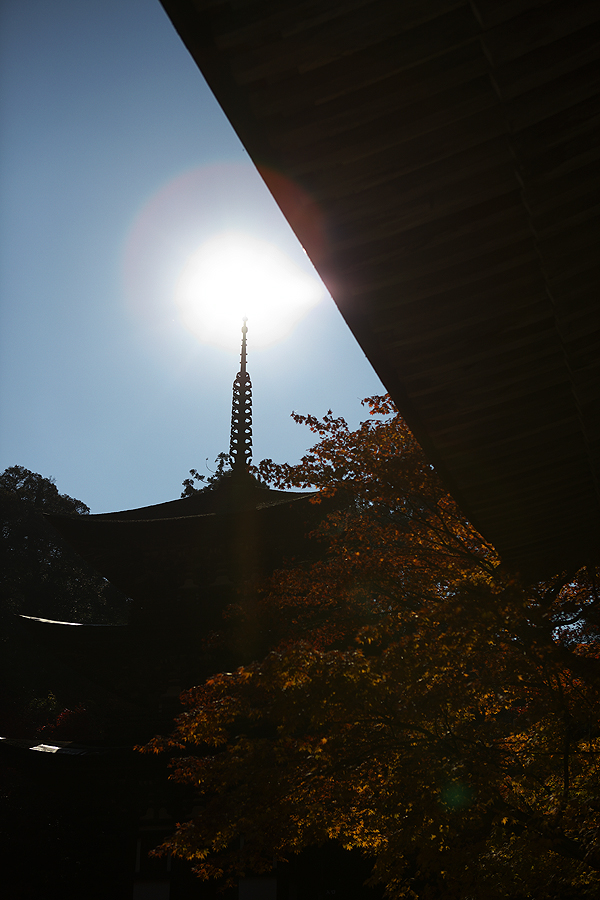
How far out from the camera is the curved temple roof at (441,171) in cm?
134

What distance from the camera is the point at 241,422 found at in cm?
1691

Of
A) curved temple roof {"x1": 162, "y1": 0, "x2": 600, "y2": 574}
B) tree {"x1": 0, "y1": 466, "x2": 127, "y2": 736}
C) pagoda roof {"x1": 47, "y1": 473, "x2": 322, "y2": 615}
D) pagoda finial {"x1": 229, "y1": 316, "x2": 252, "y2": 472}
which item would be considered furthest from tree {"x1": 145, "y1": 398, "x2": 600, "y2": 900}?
tree {"x1": 0, "y1": 466, "x2": 127, "y2": 736}

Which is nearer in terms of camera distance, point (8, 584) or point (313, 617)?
point (313, 617)

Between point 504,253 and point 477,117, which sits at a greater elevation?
point 477,117

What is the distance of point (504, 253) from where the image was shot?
181 centimetres

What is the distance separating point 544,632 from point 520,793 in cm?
181

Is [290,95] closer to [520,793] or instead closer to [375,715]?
[375,715]

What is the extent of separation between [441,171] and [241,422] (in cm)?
1546

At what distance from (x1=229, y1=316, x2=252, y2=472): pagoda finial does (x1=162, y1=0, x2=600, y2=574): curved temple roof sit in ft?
42.6

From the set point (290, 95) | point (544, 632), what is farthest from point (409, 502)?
point (290, 95)

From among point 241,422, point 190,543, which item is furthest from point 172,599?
point 241,422

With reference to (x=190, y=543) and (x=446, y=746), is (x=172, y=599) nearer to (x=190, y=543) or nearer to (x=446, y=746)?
(x=190, y=543)

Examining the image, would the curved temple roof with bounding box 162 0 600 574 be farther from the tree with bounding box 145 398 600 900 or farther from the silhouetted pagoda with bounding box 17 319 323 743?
the silhouetted pagoda with bounding box 17 319 323 743

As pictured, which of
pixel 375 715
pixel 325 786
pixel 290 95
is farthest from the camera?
pixel 325 786
